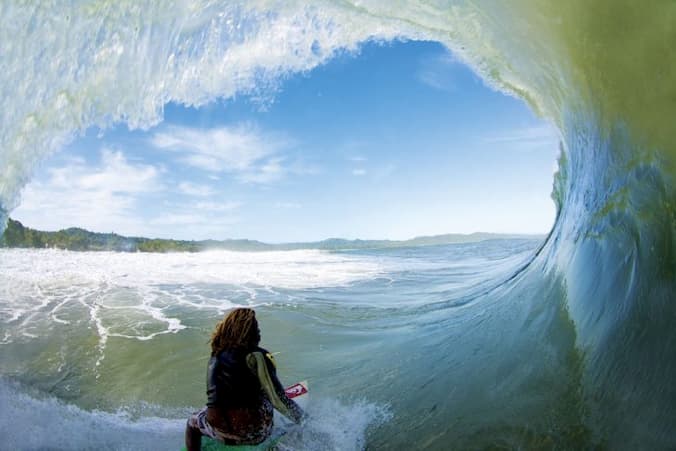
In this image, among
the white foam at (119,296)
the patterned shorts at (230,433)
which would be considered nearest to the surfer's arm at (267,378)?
the patterned shorts at (230,433)

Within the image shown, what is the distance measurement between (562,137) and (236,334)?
6.96 meters

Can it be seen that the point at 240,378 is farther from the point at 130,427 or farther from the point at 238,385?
the point at 130,427

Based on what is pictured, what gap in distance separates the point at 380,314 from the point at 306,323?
60.2 inches

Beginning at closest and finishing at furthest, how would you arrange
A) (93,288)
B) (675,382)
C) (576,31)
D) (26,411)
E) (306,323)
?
(675,382) → (576,31) → (26,411) → (306,323) → (93,288)

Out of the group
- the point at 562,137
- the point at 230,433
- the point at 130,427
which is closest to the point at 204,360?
the point at 130,427

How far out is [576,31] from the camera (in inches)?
168

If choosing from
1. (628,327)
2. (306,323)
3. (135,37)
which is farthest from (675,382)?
(135,37)

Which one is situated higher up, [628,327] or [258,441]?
[628,327]

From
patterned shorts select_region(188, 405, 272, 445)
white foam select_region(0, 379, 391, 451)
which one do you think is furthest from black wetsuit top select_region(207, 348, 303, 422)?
white foam select_region(0, 379, 391, 451)

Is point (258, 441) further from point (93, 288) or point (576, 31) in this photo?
point (93, 288)

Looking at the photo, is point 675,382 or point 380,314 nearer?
point 675,382

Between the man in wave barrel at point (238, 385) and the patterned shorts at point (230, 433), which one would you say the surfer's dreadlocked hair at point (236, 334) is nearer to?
the man in wave barrel at point (238, 385)

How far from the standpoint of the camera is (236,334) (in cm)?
305

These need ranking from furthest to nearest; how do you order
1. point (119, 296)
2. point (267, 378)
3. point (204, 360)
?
point (119, 296)
point (204, 360)
point (267, 378)
